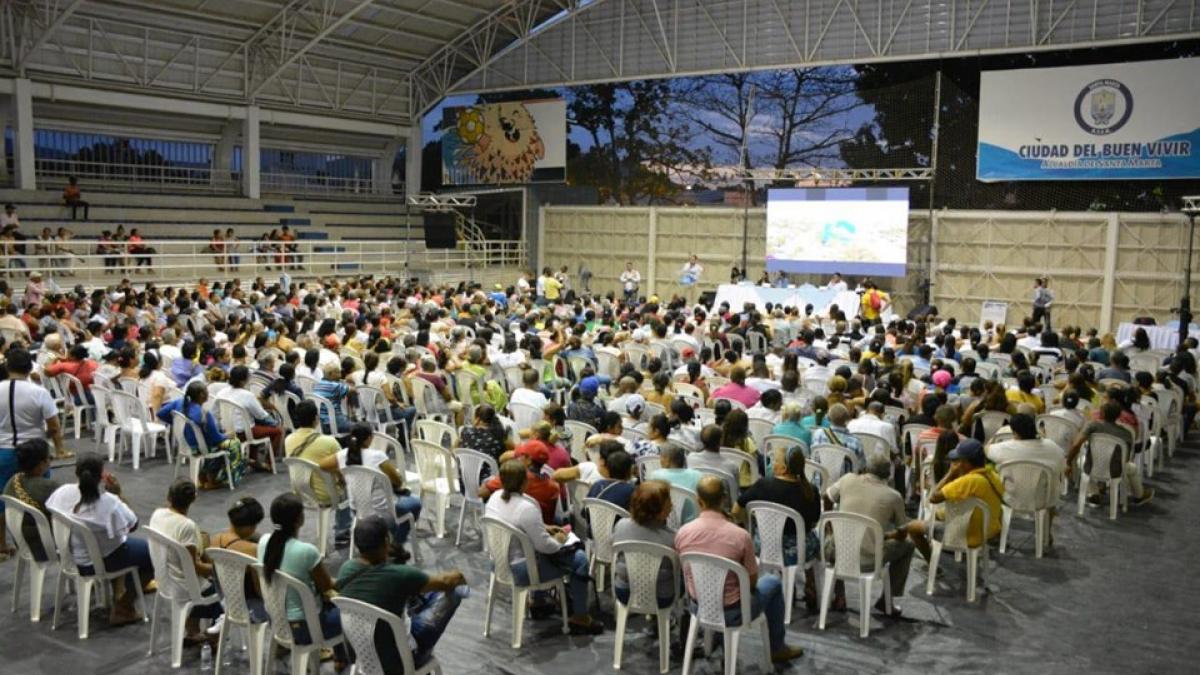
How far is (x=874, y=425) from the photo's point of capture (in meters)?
7.47

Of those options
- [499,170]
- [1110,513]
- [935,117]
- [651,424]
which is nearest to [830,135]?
[935,117]

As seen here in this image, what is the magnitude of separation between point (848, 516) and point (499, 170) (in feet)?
78.5

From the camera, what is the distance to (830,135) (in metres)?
23.4

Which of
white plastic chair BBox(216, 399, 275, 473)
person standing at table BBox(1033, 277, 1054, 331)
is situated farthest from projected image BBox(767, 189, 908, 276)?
white plastic chair BBox(216, 399, 275, 473)

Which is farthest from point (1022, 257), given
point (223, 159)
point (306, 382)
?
point (223, 159)

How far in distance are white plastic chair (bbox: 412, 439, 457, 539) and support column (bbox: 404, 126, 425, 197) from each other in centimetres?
2326

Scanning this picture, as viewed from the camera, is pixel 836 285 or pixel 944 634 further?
pixel 836 285

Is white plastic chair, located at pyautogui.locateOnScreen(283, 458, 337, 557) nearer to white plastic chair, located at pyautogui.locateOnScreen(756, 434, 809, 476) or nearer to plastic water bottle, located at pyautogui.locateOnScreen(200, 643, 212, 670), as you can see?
plastic water bottle, located at pyautogui.locateOnScreen(200, 643, 212, 670)

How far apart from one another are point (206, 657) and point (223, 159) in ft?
79.0

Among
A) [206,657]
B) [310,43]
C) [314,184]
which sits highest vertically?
[310,43]

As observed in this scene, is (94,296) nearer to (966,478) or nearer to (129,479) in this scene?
(129,479)

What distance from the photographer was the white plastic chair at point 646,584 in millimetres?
4895

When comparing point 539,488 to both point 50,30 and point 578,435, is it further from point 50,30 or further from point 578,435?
point 50,30

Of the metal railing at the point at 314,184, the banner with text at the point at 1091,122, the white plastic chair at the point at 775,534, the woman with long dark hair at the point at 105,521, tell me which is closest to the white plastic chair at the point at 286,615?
the woman with long dark hair at the point at 105,521
